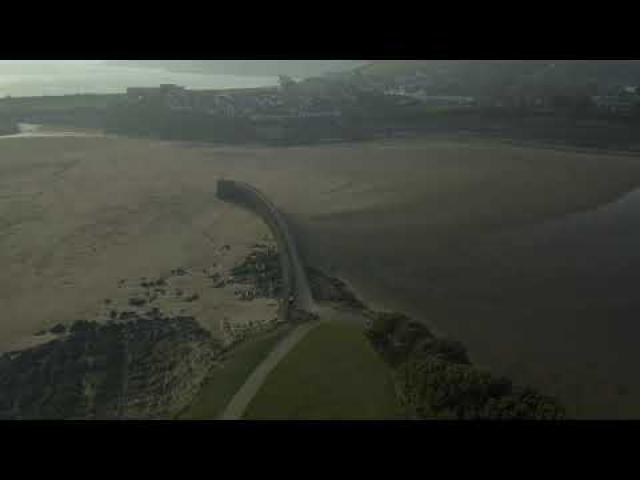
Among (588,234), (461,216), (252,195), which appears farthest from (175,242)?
(588,234)

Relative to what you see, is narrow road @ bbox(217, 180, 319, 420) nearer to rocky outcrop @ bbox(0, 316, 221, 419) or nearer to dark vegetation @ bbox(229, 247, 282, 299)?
dark vegetation @ bbox(229, 247, 282, 299)

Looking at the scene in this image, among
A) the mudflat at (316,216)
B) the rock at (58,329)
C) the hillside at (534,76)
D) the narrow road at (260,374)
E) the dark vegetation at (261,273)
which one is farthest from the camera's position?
the hillside at (534,76)

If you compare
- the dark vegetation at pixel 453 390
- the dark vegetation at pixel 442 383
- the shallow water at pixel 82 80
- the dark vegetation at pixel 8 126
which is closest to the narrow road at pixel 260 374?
the dark vegetation at pixel 442 383

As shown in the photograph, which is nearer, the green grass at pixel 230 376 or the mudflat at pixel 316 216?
the green grass at pixel 230 376

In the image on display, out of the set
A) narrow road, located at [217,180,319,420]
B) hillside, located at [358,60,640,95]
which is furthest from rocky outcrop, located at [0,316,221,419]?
hillside, located at [358,60,640,95]

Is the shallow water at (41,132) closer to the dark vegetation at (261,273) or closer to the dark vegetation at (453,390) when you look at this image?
the dark vegetation at (261,273)

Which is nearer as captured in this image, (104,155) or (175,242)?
(175,242)
